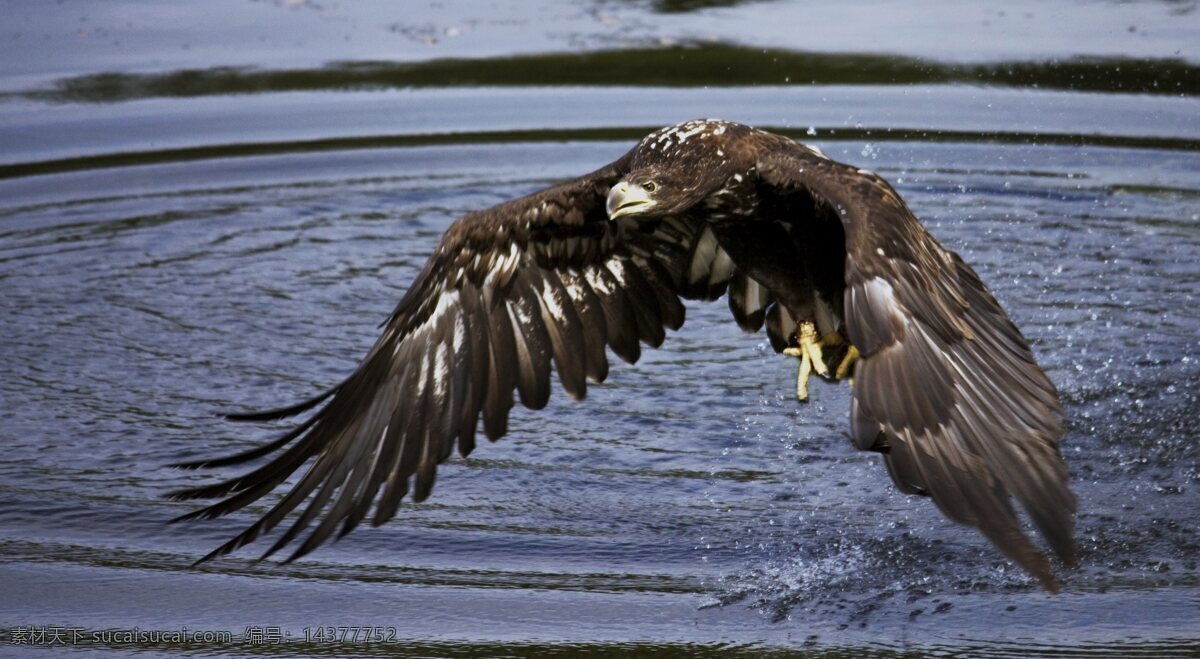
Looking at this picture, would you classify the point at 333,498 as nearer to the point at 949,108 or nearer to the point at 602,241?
the point at 602,241

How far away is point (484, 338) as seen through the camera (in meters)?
5.34

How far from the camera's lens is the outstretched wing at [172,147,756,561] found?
16.1 ft

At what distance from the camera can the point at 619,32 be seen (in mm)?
10906

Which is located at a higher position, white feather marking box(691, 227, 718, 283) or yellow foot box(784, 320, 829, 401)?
white feather marking box(691, 227, 718, 283)

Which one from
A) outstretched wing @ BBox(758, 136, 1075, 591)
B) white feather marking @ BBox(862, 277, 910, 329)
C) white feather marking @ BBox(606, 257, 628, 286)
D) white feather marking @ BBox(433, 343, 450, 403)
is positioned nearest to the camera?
outstretched wing @ BBox(758, 136, 1075, 591)

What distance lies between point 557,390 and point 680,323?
1.18m

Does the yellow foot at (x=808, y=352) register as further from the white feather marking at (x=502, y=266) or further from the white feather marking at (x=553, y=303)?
the white feather marking at (x=502, y=266)

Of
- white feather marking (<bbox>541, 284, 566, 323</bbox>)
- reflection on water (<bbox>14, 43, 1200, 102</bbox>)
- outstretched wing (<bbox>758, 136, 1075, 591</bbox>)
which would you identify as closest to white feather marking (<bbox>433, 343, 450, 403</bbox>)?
white feather marking (<bbox>541, 284, 566, 323</bbox>)

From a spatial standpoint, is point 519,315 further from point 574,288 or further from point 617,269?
point 617,269

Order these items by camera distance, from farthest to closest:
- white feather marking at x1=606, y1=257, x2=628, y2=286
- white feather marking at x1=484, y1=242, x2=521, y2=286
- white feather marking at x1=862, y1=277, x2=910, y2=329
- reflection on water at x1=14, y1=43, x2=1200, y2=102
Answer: reflection on water at x1=14, y1=43, x2=1200, y2=102, white feather marking at x1=606, y1=257, x2=628, y2=286, white feather marking at x1=484, y1=242, x2=521, y2=286, white feather marking at x1=862, y1=277, x2=910, y2=329

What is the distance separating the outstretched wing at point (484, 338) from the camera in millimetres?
4906

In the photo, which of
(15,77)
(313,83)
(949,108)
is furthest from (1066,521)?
(15,77)

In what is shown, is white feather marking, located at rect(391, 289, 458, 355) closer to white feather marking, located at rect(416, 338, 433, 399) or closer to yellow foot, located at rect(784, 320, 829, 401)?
white feather marking, located at rect(416, 338, 433, 399)

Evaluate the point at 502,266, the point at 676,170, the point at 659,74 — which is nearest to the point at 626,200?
the point at 676,170
